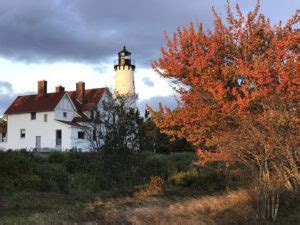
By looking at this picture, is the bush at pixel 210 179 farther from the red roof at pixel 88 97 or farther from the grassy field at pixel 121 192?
the red roof at pixel 88 97

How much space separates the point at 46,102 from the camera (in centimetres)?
4969

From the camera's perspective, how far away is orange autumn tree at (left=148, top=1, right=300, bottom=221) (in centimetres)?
994

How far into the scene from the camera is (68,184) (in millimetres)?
18547

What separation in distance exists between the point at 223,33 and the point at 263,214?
18.3 ft

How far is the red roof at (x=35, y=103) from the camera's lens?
160 feet

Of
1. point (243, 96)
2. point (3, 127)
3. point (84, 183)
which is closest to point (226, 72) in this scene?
point (243, 96)

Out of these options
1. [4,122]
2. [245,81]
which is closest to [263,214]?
[245,81]

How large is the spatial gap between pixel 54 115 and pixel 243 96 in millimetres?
38657

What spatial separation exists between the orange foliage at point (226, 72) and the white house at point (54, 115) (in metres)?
34.5

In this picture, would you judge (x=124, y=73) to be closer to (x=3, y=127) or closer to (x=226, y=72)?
(x=3, y=127)

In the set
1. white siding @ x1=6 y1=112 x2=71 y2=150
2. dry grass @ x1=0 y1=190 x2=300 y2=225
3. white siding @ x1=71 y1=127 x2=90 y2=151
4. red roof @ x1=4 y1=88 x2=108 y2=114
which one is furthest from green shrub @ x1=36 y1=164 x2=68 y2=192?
red roof @ x1=4 y1=88 x2=108 y2=114

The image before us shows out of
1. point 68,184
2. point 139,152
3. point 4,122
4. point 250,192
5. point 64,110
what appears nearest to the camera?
point 250,192

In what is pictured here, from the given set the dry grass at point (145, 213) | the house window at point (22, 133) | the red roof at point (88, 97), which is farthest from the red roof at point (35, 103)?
the dry grass at point (145, 213)

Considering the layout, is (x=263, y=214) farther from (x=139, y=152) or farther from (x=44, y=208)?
(x=139, y=152)
